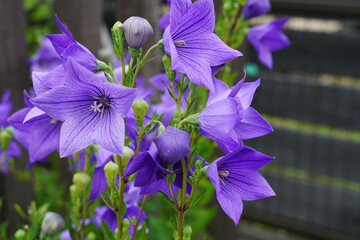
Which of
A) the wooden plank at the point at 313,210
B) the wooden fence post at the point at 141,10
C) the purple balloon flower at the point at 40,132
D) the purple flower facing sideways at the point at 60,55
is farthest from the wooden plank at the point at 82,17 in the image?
the wooden plank at the point at 313,210

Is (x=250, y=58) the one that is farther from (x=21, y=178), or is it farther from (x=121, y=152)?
(x=121, y=152)

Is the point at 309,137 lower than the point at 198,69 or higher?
lower

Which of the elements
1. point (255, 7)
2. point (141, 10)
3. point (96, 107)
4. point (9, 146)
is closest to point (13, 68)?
point (9, 146)

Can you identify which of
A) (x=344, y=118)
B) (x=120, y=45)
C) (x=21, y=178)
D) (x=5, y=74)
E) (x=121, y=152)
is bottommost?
(x=344, y=118)

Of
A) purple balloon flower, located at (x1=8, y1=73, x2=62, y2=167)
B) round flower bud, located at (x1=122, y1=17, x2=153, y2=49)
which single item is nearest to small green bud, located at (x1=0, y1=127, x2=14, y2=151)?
purple balloon flower, located at (x1=8, y1=73, x2=62, y2=167)

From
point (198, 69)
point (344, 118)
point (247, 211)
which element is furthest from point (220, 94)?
point (247, 211)

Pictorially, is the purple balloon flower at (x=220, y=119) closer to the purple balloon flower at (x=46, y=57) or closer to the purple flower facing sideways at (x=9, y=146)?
the purple flower facing sideways at (x=9, y=146)
